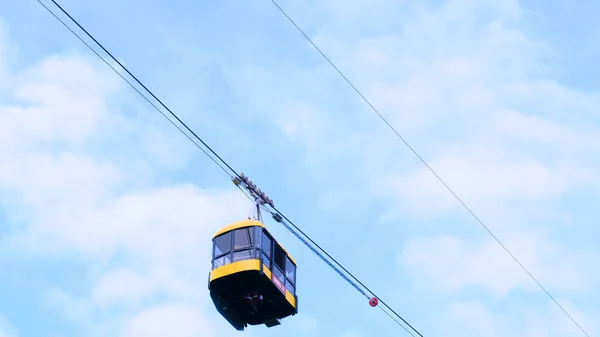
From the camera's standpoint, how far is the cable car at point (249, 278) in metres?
32.2

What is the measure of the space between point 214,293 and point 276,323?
8.94ft

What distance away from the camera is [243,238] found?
108 ft

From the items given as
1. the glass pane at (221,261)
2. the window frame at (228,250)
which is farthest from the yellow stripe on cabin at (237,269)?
the window frame at (228,250)

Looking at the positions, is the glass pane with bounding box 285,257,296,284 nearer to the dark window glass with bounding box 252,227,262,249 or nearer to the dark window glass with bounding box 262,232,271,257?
the dark window glass with bounding box 262,232,271,257

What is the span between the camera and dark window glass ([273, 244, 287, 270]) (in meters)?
33.6

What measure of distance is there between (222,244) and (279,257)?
82.6 inches

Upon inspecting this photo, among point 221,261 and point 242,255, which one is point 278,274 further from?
point 221,261

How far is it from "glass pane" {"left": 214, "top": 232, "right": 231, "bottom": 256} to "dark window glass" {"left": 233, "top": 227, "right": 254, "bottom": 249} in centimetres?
24

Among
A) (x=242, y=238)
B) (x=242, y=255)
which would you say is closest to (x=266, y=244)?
(x=242, y=238)

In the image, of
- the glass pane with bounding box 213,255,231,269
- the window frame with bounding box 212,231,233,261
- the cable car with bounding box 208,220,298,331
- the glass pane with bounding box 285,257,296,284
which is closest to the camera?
the cable car with bounding box 208,220,298,331

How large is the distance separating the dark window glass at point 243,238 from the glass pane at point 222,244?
0.79 ft

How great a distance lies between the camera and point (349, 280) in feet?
111

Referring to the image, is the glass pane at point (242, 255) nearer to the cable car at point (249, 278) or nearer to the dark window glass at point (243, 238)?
the cable car at point (249, 278)

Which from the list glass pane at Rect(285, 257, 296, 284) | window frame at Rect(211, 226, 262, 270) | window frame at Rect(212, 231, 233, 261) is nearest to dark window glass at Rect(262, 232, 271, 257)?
window frame at Rect(211, 226, 262, 270)
